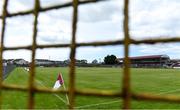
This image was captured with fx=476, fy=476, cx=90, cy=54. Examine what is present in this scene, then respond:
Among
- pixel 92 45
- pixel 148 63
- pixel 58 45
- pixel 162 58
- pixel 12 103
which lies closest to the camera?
pixel 92 45

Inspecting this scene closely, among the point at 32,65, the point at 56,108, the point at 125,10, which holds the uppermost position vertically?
the point at 125,10

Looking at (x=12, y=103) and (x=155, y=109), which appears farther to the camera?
(x=12, y=103)

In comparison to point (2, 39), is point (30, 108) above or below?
below

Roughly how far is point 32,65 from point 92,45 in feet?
1.59

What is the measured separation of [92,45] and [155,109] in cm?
1306

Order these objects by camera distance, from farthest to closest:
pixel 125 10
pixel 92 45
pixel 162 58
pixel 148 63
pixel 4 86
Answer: pixel 148 63 < pixel 162 58 < pixel 4 86 < pixel 92 45 < pixel 125 10

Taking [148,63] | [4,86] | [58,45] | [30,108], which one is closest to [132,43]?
[58,45]

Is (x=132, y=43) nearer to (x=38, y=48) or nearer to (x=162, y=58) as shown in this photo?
(x=38, y=48)

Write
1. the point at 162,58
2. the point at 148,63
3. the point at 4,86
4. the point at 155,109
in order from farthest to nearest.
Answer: the point at 148,63 < the point at 162,58 < the point at 155,109 < the point at 4,86

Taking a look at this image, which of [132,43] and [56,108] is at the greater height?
[132,43]

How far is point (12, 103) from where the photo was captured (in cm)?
1712

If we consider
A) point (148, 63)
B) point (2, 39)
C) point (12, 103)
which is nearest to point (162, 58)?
point (148, 63)

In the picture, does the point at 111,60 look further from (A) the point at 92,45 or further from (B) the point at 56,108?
(A) the point at 92,45

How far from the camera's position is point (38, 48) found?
125 inches
